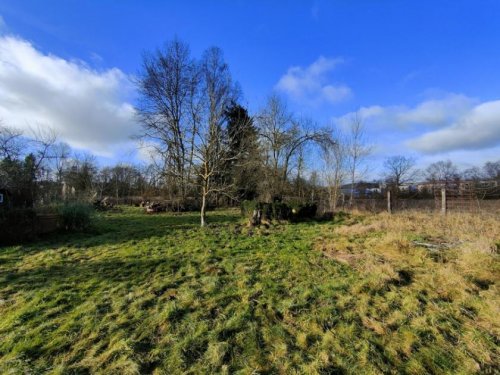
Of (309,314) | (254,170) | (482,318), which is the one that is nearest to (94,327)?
(309,314)

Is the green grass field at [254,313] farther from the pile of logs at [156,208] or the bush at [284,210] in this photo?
the pile of logs at [156,208]

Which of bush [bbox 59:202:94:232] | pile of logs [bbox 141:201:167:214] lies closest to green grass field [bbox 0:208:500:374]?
bush [bbox 59:202:94:232]

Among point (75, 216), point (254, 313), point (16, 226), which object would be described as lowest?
point (254, 313)

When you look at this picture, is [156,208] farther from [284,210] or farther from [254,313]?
[254,313]

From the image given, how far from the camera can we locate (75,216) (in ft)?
31.0

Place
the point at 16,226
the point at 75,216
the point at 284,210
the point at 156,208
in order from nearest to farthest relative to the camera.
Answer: the point at 16,226 < the point at 75,216 < the point at 284,210 < the point at 156,208

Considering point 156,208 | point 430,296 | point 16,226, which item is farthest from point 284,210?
point 156,208

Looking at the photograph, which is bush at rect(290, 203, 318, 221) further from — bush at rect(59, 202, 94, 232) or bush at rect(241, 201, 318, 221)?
bush at rect(59, 202, 94, 232)

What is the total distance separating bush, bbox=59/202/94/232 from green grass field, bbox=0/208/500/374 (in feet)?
11.7

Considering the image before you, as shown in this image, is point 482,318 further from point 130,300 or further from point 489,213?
point 489,213

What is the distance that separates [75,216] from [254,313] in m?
8.76

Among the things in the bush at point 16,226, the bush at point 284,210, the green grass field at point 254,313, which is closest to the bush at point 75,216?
the bush at point 16,226

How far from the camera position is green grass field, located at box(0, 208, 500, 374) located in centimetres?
249

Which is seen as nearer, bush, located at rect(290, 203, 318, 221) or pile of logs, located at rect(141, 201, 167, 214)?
bush, located at rect(290, 203, 318, 221)
